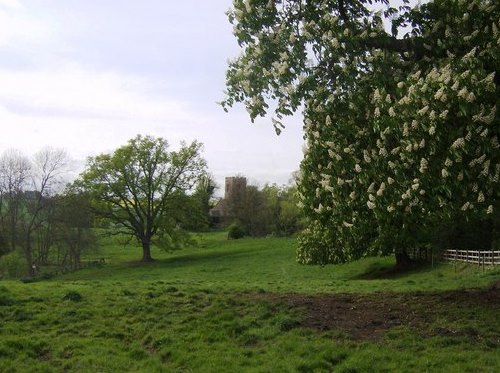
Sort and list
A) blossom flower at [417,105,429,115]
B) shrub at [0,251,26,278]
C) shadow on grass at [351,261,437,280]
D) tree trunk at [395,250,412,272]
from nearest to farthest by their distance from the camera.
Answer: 1. blossom flower at [417,105,429,115]
2. shadow on grass at [351,261,437,280]
3. tree trunk at [395,250,412,272]
4. shrub at [0,251,26,278]

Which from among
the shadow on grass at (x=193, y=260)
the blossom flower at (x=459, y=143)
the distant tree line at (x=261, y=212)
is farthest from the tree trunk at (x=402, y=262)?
the distant tree line at (x=261, y=212)

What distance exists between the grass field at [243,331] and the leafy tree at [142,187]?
172 feet

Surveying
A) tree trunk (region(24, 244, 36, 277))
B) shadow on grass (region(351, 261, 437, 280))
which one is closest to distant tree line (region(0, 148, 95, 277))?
tree trunk (region(24, 244, 36, 277))

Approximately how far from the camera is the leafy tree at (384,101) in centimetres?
941

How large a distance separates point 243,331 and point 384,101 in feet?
18.8

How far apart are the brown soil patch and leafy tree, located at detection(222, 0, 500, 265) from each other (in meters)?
1.83

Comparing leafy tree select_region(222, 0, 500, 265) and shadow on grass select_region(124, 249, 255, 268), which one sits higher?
leafy tree select_region(222, 0, 500, 265)

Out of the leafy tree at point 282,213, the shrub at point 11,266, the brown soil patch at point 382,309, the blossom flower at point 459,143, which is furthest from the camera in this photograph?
the leafy tree at point 282,213

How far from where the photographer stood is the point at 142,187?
2781 inches

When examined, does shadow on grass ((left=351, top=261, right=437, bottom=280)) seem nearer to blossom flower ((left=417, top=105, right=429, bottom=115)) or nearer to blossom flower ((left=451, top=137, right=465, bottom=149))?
blossom flower ((left=451, top=137, right=465, bottom=149))

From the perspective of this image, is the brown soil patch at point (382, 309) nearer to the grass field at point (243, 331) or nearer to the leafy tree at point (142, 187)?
the grass field at point (243, 331)

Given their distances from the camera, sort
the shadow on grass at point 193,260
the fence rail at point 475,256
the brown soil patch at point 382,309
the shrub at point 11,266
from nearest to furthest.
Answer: the brown soil patch at point 382,309 → the fence rail at point 475,256 → the shrub at point 11,266 → the shadow on grass at point 193,260

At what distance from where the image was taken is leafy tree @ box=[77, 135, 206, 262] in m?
69.6

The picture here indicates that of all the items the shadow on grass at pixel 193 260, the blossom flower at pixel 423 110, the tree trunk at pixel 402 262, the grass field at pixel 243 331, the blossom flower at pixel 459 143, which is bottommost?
the shadow on grass at pixel 193 260
